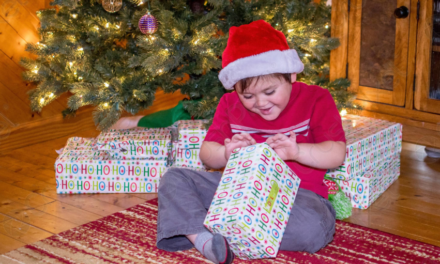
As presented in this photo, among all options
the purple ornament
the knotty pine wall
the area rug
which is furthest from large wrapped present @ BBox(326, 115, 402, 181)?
the knotty pine wall

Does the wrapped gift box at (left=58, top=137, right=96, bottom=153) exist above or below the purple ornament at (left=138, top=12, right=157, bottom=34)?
below

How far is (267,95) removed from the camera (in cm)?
121

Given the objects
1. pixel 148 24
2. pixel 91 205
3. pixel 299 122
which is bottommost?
pixel 91 205

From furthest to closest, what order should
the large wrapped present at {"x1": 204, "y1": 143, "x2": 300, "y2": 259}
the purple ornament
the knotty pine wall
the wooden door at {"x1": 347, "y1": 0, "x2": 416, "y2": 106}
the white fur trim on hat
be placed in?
the knotty pine wall < the wooden door at {"x1": 347, "y1": 0, "x2": 416, "y2": 106} < the purple ornament < the white fur trim on hat < the large wrapped present at {"x1": 204, "y1": 143, "x2": 300, "y2": 259}

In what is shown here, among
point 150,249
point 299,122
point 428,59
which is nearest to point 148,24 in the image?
point 299,122

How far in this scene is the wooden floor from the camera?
1.42m

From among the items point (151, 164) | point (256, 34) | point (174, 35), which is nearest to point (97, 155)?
point (151, 164)

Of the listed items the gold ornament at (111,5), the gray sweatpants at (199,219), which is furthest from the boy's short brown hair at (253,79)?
the gold ornament at (111,5)

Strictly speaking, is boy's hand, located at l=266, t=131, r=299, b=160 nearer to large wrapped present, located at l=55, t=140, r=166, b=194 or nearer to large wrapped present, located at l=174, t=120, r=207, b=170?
large wrapped present, located at l=174, t=120, r=207, b=170

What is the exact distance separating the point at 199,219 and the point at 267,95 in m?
0.35

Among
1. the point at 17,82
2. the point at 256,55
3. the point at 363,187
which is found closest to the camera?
the point at 256,55

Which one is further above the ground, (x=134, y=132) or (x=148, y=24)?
(x=148, y=24)

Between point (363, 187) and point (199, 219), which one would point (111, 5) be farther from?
point (363, 187)

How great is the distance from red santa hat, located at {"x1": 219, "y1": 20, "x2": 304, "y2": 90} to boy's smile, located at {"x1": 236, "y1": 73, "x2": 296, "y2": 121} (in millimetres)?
33
